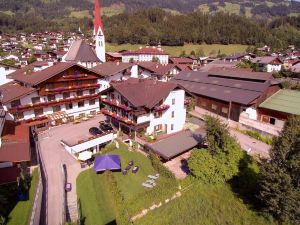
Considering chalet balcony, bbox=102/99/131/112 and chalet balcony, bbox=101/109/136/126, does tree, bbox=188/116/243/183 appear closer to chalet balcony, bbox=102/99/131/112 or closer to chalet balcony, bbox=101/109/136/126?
chalet balcony, bbox=101/109/136/126

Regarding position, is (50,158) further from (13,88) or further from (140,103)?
(13,88)

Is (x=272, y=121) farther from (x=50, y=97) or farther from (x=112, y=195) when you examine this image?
(x=50, y=97)

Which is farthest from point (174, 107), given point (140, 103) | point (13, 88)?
point (13, 88)

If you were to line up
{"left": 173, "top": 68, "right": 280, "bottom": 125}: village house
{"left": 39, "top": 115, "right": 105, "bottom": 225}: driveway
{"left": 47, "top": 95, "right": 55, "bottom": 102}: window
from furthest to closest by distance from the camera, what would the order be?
{"left": 173, "top": 68, "right": 280, "bottom": 125}: village house → {"left": 47, "top": 95, "right": 55, "bottom": 102}: window → {"left": 39, "top": 115, "right": 105, "bottom": 225}: driveway

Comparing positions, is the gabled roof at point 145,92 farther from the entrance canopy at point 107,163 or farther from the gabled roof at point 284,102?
the gabled roof at point 284,102

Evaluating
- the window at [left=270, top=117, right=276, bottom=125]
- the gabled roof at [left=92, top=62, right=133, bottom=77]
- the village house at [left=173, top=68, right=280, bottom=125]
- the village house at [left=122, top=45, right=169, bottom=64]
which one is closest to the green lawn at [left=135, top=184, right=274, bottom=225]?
A: the village house at [left=173, top=68, right=280, bottom=125]
